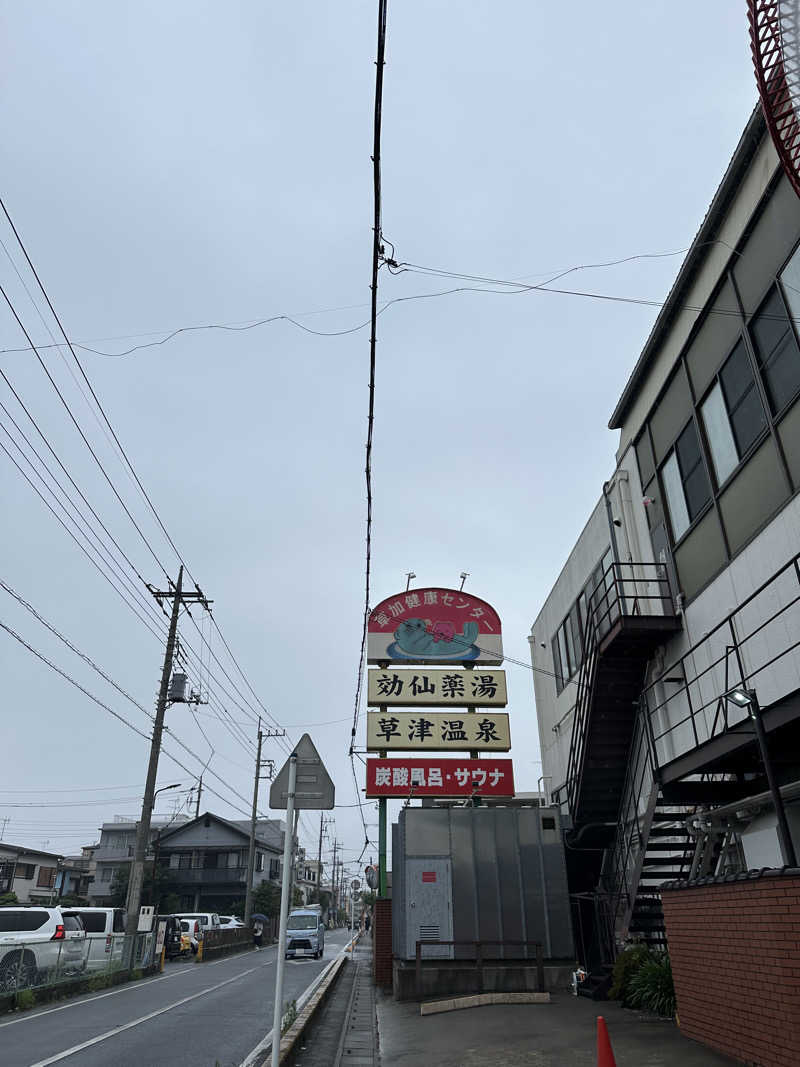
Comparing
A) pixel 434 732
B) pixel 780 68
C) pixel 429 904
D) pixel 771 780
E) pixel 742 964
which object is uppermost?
pixel 780 68

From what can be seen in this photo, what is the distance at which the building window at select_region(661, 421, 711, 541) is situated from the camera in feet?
43.2

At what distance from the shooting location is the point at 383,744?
828 inches

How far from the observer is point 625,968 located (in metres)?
11.6

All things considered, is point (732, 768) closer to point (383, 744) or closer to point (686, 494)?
point (686, 494)

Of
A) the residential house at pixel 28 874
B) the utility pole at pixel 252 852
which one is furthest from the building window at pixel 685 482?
the residential house at pixel 28 874

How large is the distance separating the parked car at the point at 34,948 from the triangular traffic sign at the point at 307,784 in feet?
36.5

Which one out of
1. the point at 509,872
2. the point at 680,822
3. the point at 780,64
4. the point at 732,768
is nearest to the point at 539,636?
the point at 509,872

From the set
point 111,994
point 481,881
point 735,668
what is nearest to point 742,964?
point 735,668

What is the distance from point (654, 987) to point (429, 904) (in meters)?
6.20

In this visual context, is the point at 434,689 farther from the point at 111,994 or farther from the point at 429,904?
the point at 111,994

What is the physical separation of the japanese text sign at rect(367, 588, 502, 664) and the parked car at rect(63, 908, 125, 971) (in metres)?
11.0

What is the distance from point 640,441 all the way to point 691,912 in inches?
397

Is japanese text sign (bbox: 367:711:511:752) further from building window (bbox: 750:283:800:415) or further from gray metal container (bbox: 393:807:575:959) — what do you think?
building window (bbox: 750:283:800:415)

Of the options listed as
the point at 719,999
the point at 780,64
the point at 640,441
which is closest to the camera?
the point at 780,64
